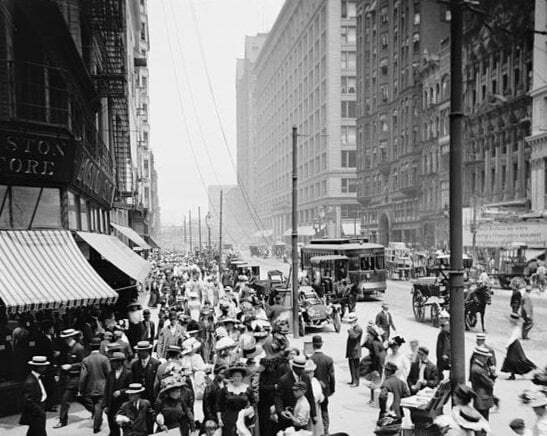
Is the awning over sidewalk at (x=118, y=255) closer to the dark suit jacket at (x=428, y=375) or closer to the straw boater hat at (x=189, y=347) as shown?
the straw boater hat at (x=189, y=347)

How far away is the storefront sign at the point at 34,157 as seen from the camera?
11031 millimetres

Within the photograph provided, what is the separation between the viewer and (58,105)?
46.4ft

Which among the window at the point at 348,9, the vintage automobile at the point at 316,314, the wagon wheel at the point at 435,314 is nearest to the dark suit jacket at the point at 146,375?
the vintage automobile at the point at 316,314

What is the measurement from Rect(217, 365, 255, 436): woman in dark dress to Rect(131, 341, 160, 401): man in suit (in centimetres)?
172

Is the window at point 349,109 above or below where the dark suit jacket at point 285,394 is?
above

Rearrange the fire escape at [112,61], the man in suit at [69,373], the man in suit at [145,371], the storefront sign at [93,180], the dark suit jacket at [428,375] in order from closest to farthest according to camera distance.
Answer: the man in suit at [145,371], the dark suit jacket at [428,375], the man in suit at [69,373], the storefront sign at [93,180], the fire escape at [112,61]

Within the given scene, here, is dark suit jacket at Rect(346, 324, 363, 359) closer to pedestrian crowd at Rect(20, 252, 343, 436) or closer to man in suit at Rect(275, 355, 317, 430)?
pedestrian crowd at Rect(20, 252, 343, 436)

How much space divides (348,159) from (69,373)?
77.6m

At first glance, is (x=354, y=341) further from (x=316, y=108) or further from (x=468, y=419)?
(x=316, y=108)

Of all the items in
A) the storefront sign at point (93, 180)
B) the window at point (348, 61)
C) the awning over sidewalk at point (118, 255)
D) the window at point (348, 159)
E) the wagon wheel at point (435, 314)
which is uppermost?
the window at point (348, 61)

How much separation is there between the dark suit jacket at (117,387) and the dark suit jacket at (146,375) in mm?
106

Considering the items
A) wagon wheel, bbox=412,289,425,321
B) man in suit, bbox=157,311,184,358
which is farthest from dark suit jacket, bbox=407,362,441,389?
wagon wheel, bbox=412,289,425,321

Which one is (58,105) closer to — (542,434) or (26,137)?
(26,137)

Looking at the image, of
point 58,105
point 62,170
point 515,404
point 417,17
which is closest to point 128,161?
point 58,105
